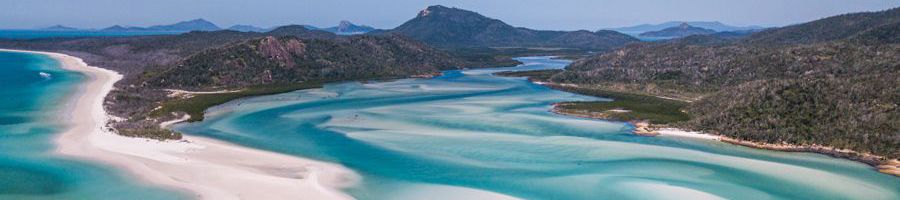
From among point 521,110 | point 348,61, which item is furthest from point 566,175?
point 348,61

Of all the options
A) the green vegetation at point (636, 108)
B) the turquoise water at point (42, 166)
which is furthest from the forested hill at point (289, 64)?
the green vegetation at point (636, 108)

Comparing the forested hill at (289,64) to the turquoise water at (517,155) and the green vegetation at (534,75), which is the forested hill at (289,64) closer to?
the green vegetation at (534,75)

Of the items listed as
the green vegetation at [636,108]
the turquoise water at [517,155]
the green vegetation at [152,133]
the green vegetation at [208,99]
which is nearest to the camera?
the turquoise water at [517,155]

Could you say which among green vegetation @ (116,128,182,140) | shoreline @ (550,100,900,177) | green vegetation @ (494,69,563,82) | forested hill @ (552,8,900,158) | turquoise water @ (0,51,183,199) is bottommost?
turquoise water @ (0,51,183,199)

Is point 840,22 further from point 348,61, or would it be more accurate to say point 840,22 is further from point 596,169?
point 596,169

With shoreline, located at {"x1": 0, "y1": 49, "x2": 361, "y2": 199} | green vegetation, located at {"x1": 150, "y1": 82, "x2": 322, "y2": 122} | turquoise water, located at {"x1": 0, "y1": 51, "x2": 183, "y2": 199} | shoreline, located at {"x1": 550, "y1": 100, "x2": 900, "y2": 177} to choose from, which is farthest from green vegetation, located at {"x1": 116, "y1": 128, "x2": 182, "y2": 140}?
shoreline, located at {"x1": 550, "y1": 100, "x2": 900, "y2": 177}

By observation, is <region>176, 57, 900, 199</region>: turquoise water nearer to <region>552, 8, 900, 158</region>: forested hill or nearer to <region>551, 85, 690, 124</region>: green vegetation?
<region>551, 85, 690, 124</region>: green vegetation
